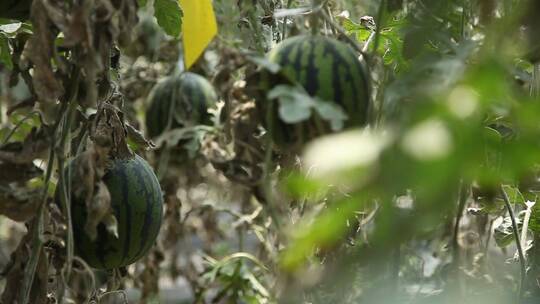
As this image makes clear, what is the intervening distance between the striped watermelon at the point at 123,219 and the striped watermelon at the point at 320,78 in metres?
0.55

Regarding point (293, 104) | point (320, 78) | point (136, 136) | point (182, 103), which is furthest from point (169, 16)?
point (293, 104)

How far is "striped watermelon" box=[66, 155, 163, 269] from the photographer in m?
1.78

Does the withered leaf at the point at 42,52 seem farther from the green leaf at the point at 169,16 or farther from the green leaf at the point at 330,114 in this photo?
the green leaf at the point at 169,16

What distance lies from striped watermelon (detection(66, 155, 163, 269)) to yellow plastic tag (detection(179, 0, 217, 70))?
278 millimetres

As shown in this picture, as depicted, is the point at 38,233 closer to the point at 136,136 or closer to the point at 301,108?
the point at 136,136

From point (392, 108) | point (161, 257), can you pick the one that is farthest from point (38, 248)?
point (161, 257)

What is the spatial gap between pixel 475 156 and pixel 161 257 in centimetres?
290

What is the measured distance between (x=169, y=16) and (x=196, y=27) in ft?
1.72

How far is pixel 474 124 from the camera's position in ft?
1.42

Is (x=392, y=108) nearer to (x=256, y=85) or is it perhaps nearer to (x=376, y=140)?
(x=376, y=140)

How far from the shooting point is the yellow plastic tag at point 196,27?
169cm

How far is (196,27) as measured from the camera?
1701 mm

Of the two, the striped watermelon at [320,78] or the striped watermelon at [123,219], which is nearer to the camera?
the striped watermelon at [320,78]

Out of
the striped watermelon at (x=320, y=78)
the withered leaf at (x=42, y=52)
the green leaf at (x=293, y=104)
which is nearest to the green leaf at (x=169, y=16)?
the withered leaf at (x=42, y=52)
